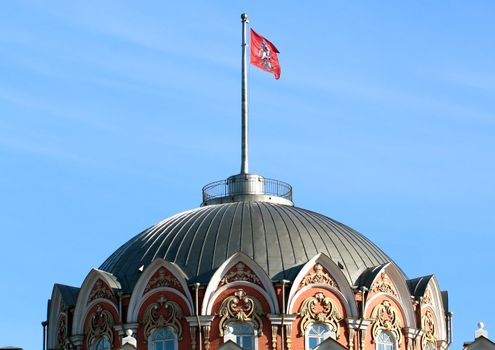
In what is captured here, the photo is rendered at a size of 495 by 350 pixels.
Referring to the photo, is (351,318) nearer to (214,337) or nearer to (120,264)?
(214,337)

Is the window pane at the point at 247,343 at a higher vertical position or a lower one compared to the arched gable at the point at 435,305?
lower

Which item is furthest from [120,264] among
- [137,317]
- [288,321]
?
[288,321]

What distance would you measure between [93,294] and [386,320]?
46.9 ft

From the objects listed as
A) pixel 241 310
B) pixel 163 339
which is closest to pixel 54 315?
pixel 163 339

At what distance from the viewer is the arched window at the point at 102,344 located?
8394 centimetres

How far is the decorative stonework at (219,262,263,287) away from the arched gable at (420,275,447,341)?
30.4ft

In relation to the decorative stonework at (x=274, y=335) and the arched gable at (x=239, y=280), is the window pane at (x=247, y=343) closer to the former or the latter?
the decorative stonework at (x=274, y=335)

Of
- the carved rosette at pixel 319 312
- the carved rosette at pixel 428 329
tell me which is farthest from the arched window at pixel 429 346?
the carved rosette at pixel 319 312

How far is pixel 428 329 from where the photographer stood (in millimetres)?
86562

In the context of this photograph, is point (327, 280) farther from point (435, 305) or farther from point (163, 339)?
point (163, 339)

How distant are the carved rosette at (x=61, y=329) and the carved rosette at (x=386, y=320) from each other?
1541cm

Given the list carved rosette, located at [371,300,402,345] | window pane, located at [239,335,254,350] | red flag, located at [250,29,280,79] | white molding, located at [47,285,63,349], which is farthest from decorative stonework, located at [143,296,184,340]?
red flag, located at [250,29,280,79]

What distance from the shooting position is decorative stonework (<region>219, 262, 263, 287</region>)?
82562 mm

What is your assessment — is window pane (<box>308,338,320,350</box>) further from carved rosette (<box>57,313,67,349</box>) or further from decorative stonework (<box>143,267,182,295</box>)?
carved rosette (<box>57,313,67,349</box>)
